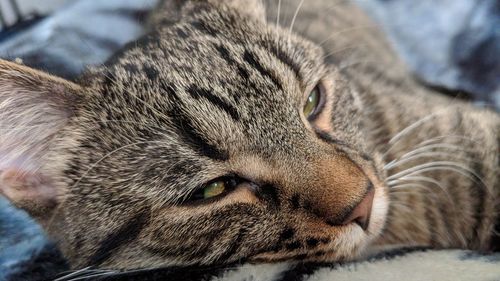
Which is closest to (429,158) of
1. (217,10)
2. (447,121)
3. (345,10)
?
(447,121)

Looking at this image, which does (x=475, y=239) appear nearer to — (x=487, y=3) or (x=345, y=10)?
(x=487, y=3)

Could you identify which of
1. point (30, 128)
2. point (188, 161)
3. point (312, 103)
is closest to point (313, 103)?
point (312, 103)

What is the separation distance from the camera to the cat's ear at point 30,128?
38.7 inches

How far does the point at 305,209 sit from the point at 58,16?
1.35 metres

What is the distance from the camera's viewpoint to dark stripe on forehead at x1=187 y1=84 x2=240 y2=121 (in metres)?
0.97

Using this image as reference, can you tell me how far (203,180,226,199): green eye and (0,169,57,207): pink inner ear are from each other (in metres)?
0.36

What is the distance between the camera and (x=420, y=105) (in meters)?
1.47

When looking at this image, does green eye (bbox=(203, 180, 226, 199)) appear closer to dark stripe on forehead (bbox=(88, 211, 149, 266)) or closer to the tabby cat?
the tabby cat

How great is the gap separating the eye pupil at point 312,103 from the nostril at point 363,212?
242 mm

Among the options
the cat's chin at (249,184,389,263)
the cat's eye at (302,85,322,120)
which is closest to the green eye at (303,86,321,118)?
the cat's eye at (302,85,322,120)

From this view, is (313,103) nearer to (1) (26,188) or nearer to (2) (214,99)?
(2) (214,99)

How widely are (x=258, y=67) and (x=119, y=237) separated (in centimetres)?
45

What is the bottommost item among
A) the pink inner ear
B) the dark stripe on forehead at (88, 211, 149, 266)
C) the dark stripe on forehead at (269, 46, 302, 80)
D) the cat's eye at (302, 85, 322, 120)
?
the dark stripe on forehead at (88, 211, 149, 266)

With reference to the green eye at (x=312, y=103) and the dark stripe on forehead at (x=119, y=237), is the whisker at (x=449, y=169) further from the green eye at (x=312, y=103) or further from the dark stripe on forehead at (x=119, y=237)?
the dark stripe on forehead at (x=119, y=237)
